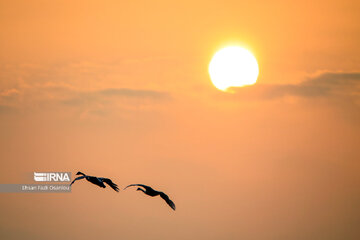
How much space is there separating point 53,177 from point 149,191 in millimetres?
63182

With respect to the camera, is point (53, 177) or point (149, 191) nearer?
point (149, 191)

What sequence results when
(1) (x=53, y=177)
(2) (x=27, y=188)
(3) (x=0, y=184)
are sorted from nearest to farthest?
(2) (x=27, y=188), (1) (x=53, y=177), (3) (x=0, y=184)

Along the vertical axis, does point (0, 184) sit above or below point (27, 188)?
above

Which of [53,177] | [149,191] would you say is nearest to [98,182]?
[149,191]

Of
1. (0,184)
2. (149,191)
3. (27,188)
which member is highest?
(0,184)

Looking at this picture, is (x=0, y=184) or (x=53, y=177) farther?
(x=0, y=184)

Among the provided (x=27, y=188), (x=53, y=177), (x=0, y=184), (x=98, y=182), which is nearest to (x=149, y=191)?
(x=98, y=182)

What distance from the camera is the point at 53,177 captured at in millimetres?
115125

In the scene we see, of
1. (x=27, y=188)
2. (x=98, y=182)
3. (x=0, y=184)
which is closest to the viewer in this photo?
(x=98, y=182)

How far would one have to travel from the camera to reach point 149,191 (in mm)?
55500

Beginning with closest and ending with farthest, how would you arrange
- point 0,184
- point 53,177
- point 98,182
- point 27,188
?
point 98,182
point 27,188
point 53,177
point 0,184

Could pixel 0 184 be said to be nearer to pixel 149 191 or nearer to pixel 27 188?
pixel 27 188

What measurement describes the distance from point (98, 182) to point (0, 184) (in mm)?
96559

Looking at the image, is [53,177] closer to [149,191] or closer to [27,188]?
[27,188]
